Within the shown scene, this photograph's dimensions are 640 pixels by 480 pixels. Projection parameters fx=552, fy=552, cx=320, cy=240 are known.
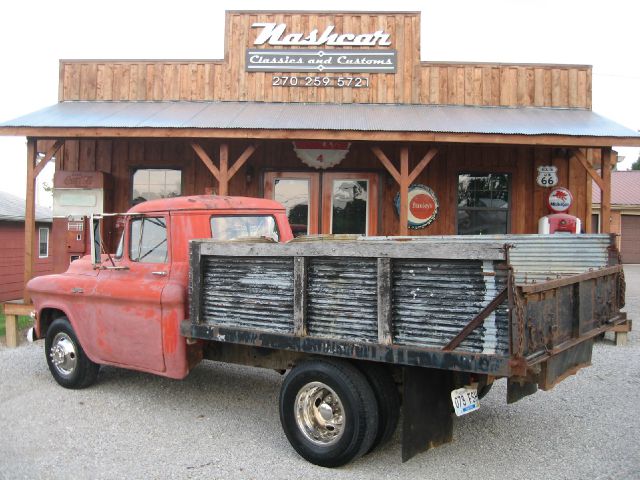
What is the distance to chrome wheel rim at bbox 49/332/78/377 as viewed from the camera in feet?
19.3

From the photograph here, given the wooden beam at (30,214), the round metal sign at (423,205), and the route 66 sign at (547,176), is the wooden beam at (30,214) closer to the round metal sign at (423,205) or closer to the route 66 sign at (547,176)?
the round metal sign at (423,205)

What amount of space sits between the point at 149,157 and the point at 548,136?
7353 millimetres

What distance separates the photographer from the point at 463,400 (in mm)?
3812

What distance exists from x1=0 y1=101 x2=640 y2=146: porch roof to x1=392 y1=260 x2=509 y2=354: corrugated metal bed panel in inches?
208

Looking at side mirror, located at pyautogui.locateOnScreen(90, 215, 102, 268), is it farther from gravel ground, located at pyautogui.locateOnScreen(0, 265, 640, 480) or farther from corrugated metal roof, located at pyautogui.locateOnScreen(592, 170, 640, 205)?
corrugated metal roof, located at pyautogui.locateOnScreen(592, 170, 640, 205)

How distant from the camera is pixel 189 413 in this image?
530 cm

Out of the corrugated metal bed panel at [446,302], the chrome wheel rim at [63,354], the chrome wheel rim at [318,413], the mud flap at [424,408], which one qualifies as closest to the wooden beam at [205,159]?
the chrome wheel rim at [63,354]

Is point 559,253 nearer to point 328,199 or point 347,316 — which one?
point 347,316

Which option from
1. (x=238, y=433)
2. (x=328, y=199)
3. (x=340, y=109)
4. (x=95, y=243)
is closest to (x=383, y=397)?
(x=238, y=433)

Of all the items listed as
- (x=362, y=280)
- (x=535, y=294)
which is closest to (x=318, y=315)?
(x=362, y=280)

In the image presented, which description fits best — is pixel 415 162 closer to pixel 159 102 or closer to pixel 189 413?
pixel 159 102

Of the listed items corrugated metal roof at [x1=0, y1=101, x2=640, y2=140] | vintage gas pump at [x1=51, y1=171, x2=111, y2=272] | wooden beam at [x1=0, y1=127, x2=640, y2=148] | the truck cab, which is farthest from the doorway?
the truck cab

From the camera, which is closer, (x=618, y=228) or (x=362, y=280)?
(x=362, y=280)

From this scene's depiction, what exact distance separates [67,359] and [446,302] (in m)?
4.39
